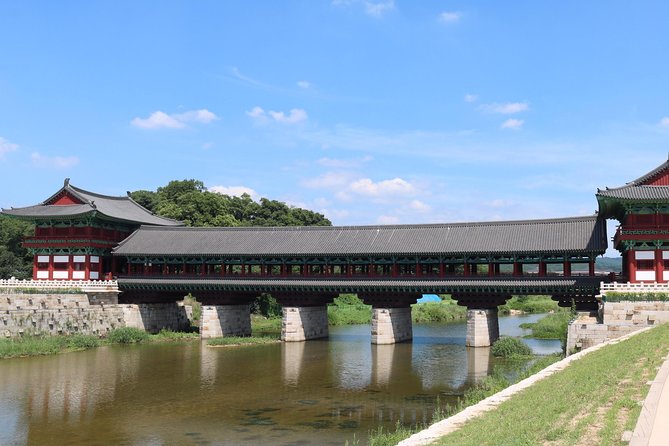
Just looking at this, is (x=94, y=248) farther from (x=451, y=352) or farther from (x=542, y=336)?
(x=542, y=336)

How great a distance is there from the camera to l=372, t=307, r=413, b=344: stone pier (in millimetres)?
51500

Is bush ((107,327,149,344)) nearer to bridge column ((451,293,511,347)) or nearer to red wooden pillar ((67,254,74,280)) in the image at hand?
red wooden pillar ((67,254,74,280))

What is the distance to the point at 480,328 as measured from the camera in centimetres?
4881

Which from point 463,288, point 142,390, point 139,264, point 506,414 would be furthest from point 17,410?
point 139,264

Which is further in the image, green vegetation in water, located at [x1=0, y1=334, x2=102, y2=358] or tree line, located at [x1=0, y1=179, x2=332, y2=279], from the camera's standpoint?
tree line, located at [x1=0, y1=179, x2=332, y2=279]

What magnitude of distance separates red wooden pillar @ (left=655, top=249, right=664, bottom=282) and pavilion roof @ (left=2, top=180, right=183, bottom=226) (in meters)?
46.7

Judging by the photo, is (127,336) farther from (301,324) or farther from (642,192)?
(642,192)

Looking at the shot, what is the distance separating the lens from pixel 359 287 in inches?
2015

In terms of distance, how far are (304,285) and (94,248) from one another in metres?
22.0

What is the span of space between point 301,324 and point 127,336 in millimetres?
14710

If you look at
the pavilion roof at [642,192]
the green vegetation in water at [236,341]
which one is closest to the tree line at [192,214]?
the green vegetation in water at [236,341]

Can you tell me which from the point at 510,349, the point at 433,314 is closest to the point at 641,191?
the point at 510,349

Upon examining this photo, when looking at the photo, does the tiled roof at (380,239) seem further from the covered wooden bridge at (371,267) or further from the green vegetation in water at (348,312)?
the green vegetation in water at (348,312)

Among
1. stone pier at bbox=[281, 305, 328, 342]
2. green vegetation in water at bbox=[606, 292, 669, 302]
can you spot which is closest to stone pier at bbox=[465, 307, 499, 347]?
green vegetation in water at bbox=[606, 292, 669, 302]
